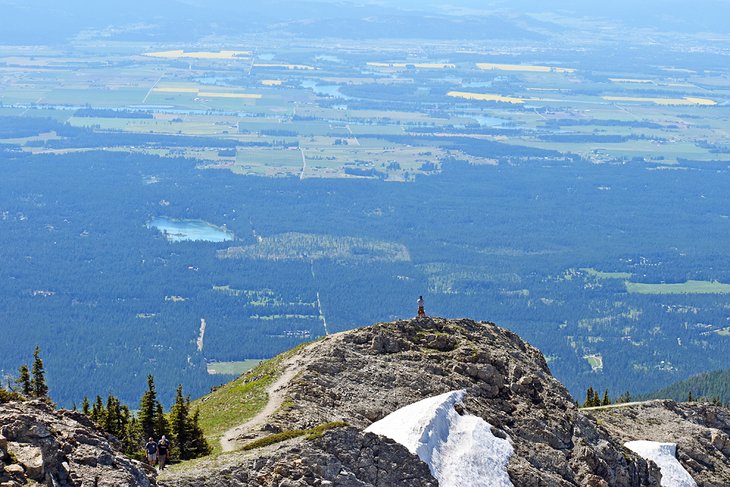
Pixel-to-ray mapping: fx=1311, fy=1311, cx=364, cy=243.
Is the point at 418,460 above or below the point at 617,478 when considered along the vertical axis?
above

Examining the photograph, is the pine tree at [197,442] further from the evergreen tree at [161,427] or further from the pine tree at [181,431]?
the evergreen tree at [161,427]

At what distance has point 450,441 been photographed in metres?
53.7

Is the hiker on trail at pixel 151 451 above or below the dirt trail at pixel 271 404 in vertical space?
above

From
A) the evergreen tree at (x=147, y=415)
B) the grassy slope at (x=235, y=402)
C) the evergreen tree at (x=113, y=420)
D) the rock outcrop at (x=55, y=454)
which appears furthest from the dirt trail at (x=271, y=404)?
the rock outcrop at (x=55, y=454)

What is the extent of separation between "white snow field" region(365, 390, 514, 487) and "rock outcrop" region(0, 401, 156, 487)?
41.5ft

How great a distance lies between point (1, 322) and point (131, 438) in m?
136

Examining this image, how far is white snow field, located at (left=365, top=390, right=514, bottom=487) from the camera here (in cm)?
5138

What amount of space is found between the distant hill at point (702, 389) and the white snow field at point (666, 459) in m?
62.4

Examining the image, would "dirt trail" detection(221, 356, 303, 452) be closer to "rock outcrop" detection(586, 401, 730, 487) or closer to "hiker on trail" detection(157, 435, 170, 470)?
"hiker on trail" detection(157, 435, 170, 470)

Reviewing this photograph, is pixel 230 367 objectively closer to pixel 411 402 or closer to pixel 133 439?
pixel 133 439

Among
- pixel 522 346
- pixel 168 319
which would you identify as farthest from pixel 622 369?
pixel 522 346

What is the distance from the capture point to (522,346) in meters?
73.8

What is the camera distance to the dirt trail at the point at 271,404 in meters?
52.4

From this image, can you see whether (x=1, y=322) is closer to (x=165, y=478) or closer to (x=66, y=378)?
(x=66, y=378)
